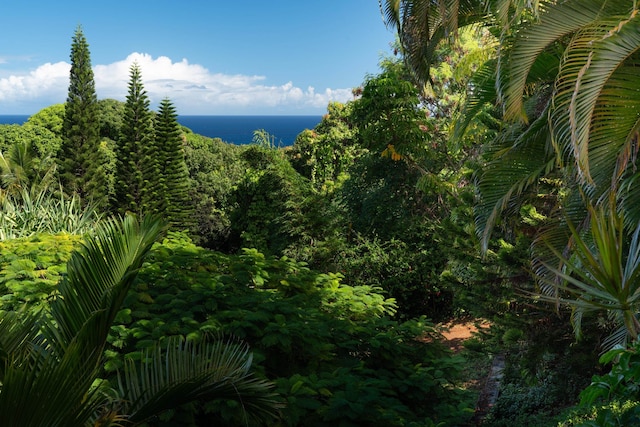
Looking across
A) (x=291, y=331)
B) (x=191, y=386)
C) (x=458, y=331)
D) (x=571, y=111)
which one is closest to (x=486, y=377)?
(x=458, y=331)

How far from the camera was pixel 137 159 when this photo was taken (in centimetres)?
2145

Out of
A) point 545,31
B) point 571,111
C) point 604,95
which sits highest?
point 545,31

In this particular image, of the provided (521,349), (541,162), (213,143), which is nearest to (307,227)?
(521,349)

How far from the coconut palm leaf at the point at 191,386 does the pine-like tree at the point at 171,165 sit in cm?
1936

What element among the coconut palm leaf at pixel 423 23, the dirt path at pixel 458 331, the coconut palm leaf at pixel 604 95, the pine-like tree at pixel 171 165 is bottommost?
the dirt path at pixel 458 331

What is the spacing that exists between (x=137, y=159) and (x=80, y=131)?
241 centimetres

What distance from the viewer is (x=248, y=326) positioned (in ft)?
12.0

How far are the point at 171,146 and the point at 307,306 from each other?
60.5 ft

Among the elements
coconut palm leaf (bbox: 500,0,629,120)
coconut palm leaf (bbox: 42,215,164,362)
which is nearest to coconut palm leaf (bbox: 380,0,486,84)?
coconut palm leaf (bbox: 500,0,629,120)

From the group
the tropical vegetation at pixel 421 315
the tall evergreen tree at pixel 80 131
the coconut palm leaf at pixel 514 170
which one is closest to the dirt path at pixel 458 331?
the tropical vegetation at pixel 421 315

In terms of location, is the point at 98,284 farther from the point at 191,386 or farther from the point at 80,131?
the point at 80,131

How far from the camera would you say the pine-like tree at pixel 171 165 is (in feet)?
70.4

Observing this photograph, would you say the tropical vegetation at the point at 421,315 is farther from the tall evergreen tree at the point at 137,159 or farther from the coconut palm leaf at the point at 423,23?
the tall evergreen tree at the point at 137,159

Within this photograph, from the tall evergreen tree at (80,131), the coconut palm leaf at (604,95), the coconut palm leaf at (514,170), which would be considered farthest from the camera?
the tall evergreen tree at (80,131)
